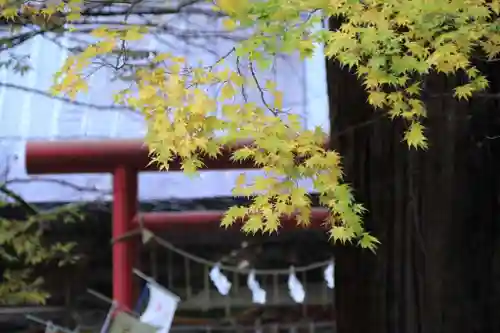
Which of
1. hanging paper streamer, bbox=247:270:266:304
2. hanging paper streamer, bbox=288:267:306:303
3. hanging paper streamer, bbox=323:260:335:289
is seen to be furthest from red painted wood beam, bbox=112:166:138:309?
hanging paper streamer, bbox=323:260:335:289

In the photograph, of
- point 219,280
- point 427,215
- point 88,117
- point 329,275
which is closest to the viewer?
point 427,215

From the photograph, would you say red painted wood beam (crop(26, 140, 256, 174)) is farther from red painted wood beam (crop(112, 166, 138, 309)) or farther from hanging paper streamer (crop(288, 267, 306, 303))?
hanging paper streamer (crop(288, 267, 306, 303))

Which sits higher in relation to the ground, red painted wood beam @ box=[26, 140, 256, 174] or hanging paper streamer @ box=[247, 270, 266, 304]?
red painted wood beam @ box=[26, 140, 256, 174]

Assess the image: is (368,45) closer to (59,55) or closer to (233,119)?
(233,119)

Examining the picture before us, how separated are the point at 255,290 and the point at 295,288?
0.15 m

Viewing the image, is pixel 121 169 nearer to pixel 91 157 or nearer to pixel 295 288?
pixel 91 157

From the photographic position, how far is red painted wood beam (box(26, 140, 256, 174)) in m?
2.14

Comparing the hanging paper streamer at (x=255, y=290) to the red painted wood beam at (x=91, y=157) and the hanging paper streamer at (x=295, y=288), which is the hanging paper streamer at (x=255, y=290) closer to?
the hanging paper streamer at (x=295, y=288)

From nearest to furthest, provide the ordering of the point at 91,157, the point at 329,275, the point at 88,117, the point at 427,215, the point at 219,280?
the point at 427,215
the point at 91,157
the point at 219,280
the point at 329,275
the point at 88,117

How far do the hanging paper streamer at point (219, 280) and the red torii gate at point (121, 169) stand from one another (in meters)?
0.24

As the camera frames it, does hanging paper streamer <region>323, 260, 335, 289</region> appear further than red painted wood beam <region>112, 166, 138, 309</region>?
Yes

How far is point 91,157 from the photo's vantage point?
7.13ft

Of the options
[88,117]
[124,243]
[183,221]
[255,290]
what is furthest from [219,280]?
[88,117]

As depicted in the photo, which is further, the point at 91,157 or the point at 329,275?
the point at 329,275
